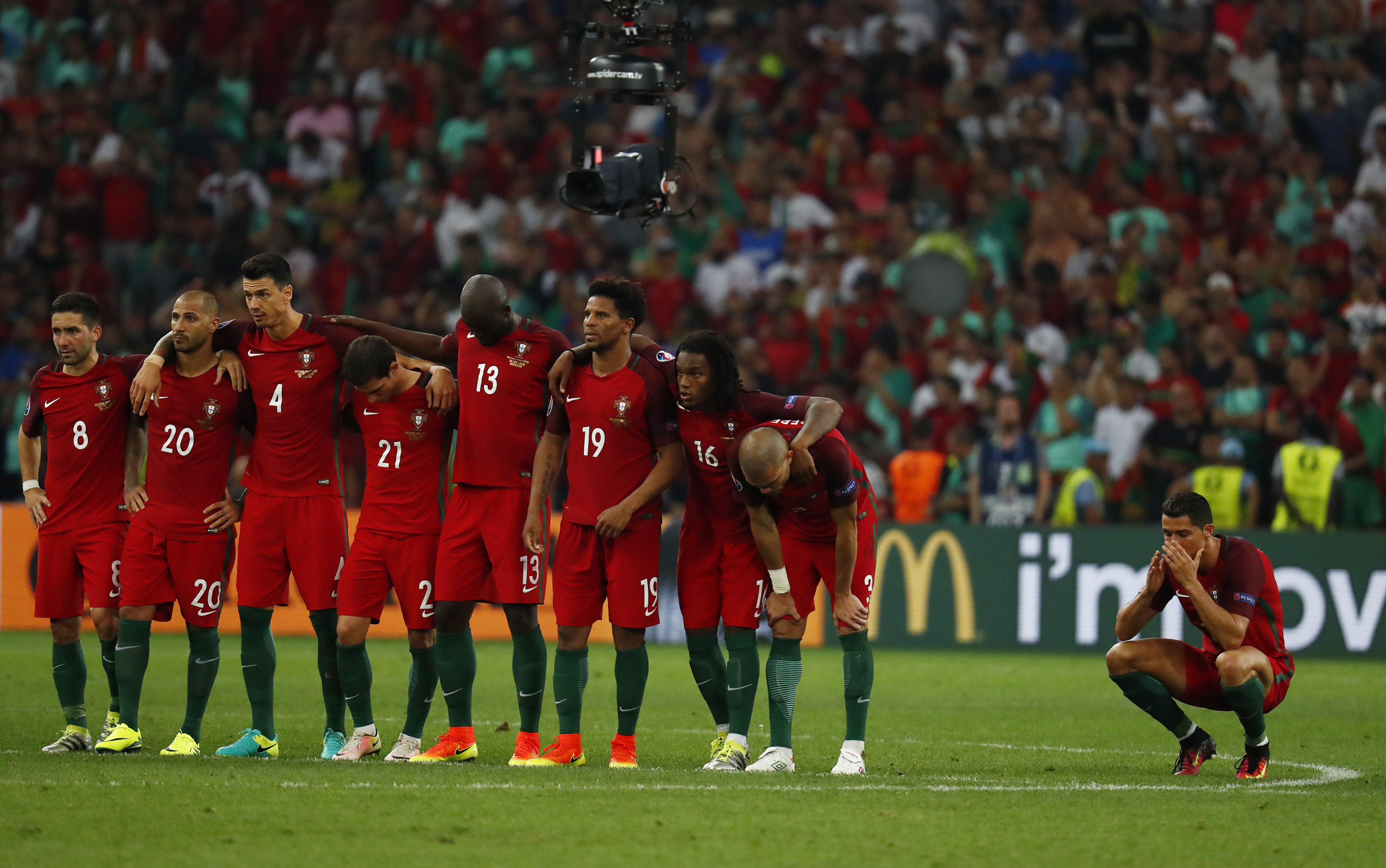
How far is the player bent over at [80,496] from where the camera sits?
10195mm

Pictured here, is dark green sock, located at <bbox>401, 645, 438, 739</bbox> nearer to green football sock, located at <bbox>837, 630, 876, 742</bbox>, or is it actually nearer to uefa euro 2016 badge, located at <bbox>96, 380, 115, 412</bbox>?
green football sock, located at <bbox>837, 630, 876, 742</bbox>

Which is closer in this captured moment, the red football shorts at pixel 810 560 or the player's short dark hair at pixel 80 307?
the red football shorts at pixel 810 560

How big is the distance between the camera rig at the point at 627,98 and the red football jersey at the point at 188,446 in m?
3.11

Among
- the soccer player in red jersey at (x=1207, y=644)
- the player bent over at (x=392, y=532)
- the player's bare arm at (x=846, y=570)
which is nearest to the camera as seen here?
the player's bare arm at (x=846, y=570)

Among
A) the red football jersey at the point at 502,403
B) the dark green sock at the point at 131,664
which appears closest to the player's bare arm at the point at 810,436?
the red football jersey at the point at 502,403

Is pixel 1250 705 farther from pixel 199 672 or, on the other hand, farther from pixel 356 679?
pixel 199 672

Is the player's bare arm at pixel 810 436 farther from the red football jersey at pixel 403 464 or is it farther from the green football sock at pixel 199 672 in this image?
the green football sock at pixel 199 672

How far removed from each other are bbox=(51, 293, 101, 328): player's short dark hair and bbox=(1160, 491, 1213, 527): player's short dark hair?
19.9ft

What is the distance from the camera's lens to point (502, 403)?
382 inches

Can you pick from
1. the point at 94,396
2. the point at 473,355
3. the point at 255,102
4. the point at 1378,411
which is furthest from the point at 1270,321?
the point at 255,102

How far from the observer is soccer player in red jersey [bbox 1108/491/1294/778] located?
30.6 feet

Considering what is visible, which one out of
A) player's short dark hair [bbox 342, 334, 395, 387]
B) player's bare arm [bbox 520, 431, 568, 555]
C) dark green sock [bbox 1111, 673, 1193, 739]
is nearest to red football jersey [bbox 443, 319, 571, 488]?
player's bare arm [bbox 520, 431, 568, 555]

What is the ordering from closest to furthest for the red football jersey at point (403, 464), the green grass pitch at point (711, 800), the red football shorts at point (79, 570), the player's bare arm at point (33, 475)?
the green grass pitch at point (711, 800)
the red football jersey at point (403, 464)
the red football shorts at point (79, 570)
the player's bare arm at point (33, 475)

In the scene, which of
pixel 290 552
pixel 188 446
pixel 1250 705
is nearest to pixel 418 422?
pixel 290 552
